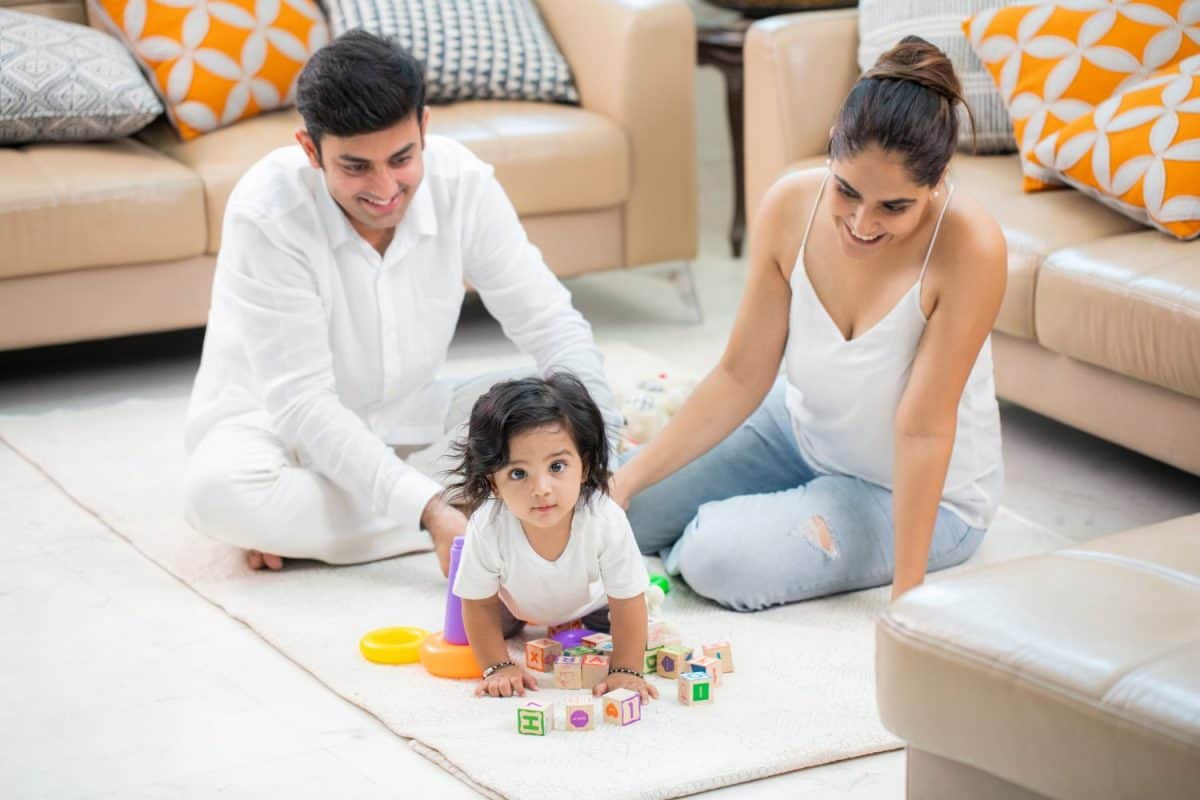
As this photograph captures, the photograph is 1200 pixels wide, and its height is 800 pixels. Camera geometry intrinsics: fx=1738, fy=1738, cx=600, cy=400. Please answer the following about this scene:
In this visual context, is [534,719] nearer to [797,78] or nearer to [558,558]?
[558,558]

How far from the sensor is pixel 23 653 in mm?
2410

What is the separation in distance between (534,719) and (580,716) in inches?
2.3

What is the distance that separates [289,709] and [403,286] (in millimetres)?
711

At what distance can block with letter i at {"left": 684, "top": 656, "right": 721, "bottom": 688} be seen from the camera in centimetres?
224

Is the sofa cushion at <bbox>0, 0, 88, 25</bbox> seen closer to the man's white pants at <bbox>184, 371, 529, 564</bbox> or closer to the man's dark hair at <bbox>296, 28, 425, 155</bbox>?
the man's white pants at <bbox>184, 371, 529, 564</bbox>

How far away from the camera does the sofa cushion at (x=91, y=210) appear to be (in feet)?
11.2

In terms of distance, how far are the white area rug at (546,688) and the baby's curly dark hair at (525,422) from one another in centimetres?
30

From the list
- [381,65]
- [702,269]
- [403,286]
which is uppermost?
[381,65]

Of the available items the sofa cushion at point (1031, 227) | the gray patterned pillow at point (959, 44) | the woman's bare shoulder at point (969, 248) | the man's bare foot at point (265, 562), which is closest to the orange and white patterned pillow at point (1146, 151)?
the sofa cushion at point (1031, 227)

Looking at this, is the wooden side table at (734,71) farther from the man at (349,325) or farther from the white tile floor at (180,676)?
the man at (349,325)

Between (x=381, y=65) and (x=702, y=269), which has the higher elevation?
(x=381, y=65)

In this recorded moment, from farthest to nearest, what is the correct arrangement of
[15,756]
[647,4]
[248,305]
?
1. [647,4]
2. [248,305]
3. [15,756]

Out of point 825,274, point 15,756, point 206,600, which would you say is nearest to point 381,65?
point 825,274

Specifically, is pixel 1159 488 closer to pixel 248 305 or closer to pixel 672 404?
pixel 672 404
